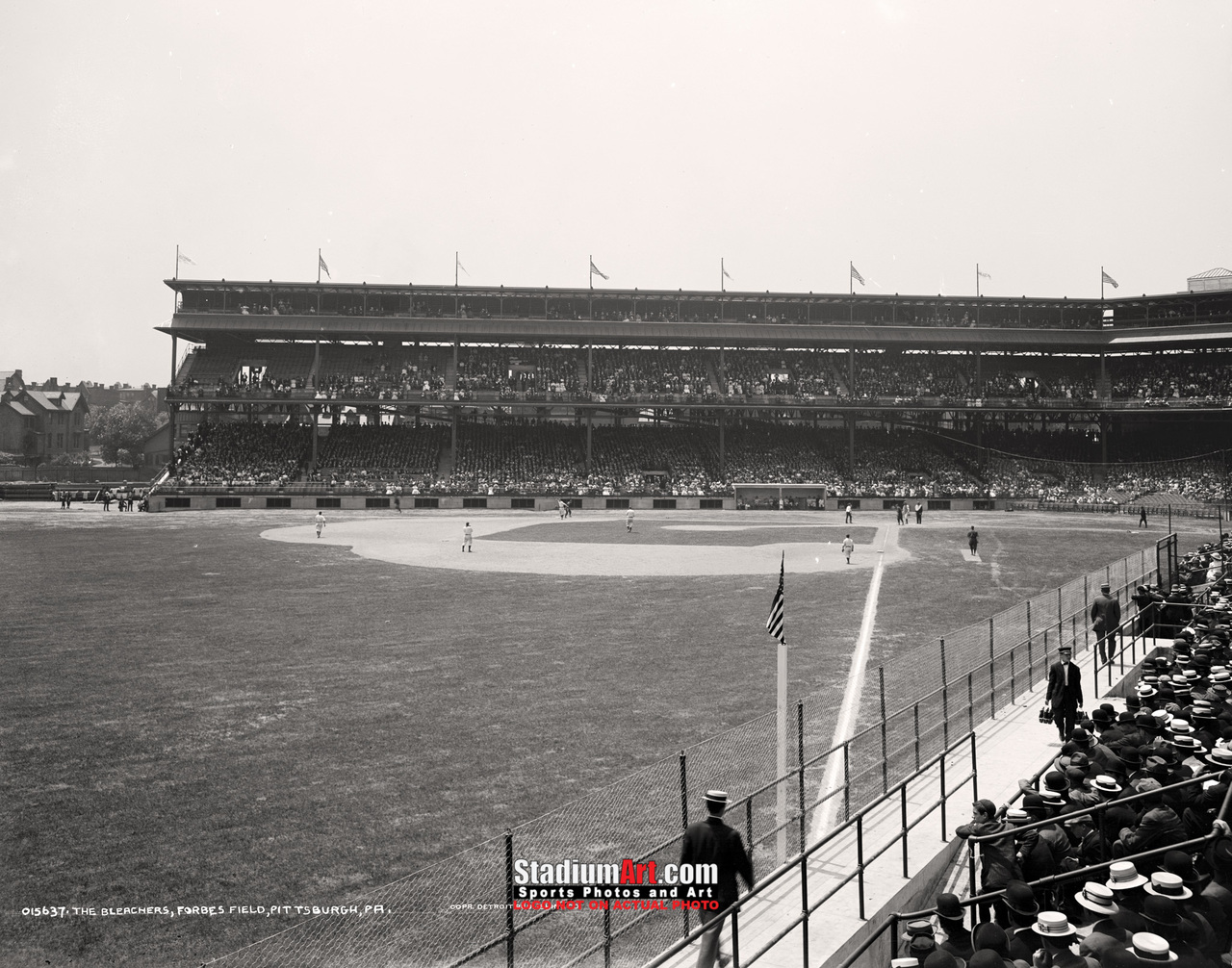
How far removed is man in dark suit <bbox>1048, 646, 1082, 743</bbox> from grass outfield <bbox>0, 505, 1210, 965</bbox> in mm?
3839

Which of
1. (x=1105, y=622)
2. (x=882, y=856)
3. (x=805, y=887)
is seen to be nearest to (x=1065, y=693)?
(x=882, y=856)

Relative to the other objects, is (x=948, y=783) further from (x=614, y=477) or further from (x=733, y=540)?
(x=614, y=477)

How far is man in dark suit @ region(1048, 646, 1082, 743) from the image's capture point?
11.6 metres

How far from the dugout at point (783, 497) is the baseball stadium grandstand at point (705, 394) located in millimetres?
218

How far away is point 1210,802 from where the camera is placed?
19.9 ft

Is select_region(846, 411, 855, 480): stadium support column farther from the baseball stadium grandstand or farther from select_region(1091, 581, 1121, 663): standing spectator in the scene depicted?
select_region(1091, 581, 1121, 663): standing spectator

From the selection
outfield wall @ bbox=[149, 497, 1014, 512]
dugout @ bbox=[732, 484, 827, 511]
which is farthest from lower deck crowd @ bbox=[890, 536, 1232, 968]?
dugout @ bbox=[732, 484, 827, 511]

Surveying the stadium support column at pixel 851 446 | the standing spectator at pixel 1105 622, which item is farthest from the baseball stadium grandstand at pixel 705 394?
the standing spectator at pixel 1105 622

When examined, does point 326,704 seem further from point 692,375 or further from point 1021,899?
point 692,375

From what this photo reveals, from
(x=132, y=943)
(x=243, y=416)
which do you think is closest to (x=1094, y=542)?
(x=132, y=943)

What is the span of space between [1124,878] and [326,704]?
11598 millimetres

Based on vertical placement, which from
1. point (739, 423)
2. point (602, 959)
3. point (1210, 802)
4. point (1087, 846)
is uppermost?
point (739, 423)

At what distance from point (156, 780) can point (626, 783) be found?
227 inches

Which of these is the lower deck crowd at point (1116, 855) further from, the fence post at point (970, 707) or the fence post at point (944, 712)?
the fence post at point (970, 707)
